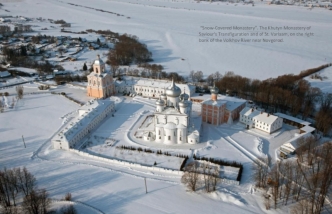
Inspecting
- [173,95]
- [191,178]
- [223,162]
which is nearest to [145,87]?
[173,95]

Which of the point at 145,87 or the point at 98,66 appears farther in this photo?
the point at 145,87

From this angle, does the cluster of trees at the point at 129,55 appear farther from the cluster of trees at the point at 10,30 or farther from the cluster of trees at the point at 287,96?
the cluster of trees at the point at 10,30

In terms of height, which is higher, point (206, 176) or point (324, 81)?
point (324, 81)

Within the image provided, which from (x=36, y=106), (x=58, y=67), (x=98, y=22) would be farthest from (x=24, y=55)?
(x=98, y=22)

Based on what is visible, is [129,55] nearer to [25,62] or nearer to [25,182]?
[25,62]

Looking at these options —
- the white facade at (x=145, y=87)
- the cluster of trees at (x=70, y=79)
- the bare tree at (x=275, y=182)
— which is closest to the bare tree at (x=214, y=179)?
the bare tree at (x=275, y=182)

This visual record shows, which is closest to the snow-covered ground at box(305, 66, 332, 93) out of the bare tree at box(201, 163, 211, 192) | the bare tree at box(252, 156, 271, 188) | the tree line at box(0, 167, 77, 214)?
the bare tree at box(252, 156, 271, 188)

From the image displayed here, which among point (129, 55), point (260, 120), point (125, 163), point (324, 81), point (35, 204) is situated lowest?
point (125, 163)

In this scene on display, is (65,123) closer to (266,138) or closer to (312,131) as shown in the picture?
(266,138)
